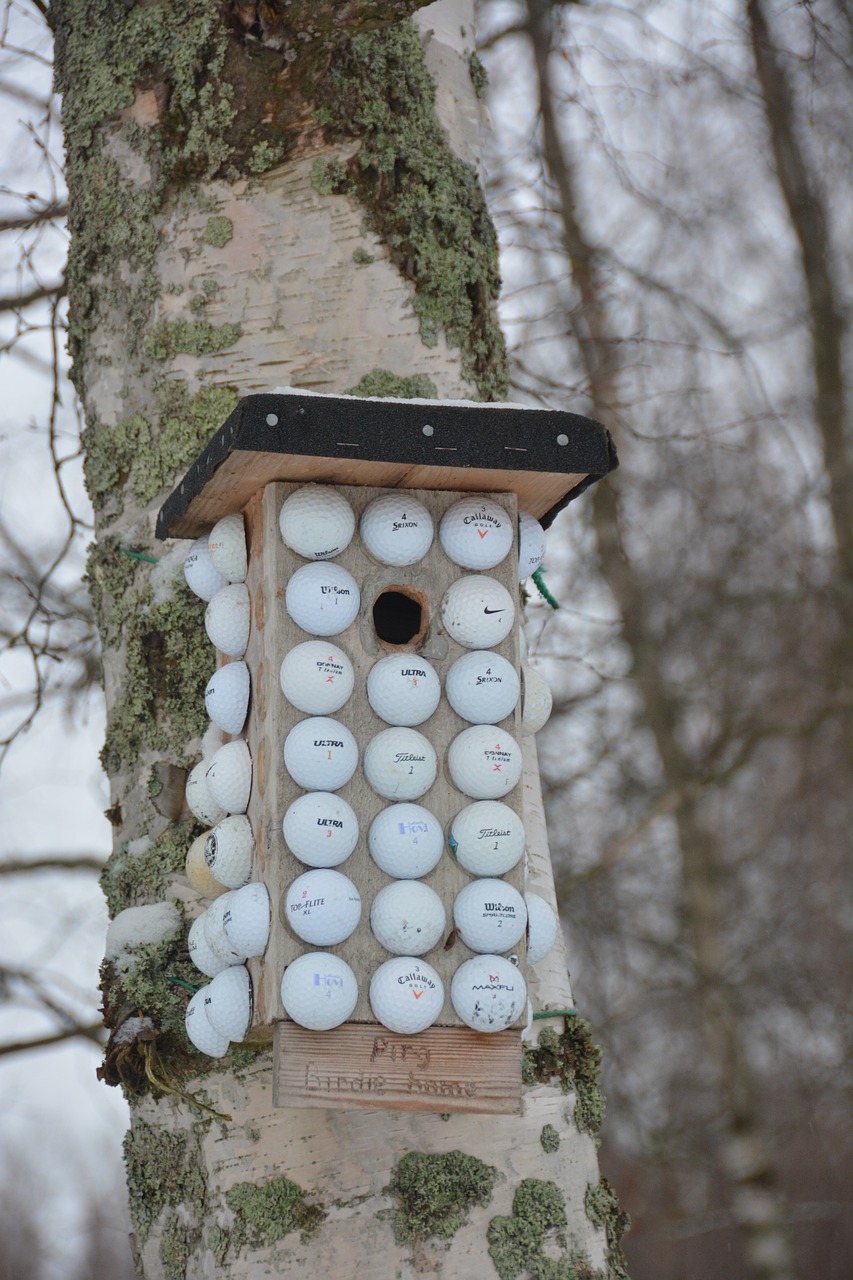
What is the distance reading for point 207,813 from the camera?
2.22 metres

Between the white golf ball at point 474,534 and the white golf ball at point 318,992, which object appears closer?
the white golf ball at point 318,992

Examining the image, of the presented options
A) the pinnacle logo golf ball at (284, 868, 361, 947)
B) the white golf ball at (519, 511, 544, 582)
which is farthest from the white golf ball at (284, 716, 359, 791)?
the white golf ball at (519, 511, 544, 582)

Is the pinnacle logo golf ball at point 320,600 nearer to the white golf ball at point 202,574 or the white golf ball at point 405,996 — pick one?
the white golf ball at point 202,574

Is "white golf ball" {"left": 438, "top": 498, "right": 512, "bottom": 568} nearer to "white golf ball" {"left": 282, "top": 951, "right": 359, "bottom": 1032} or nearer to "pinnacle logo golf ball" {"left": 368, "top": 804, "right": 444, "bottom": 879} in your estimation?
"pinnacle logo golf ball" {"left": 368, "top": 804, "right": 444, "bottom": 879}

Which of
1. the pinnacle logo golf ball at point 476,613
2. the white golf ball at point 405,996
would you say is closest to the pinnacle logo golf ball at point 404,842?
the white golf ball at point 405,996

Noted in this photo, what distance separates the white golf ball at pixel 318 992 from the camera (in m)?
1.90

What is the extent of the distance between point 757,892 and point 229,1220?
5439 mm

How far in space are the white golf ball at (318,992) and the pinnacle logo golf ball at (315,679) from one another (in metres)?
0.35

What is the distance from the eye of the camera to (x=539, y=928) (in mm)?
2232

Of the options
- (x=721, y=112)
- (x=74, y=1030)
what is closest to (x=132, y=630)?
(x=74, y=1030)

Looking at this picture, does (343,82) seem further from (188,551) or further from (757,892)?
(757,892)

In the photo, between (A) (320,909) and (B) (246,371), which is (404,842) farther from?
(B) (246,371)

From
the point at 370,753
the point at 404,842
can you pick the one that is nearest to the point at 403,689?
the point at 370,753

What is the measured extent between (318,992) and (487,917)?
27 centimetres
